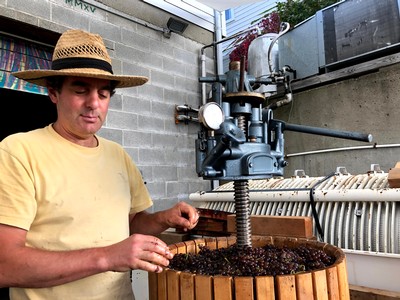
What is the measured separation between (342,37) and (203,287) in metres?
3.28

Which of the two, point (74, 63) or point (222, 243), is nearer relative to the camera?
point (74, 63)

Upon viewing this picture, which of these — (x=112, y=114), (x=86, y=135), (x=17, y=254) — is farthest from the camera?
(x=112, y=114)

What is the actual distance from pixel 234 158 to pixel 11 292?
0.88m

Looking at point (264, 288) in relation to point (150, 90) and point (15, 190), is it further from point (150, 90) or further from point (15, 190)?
point (150, 90)

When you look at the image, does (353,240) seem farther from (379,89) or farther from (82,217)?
(379,89)

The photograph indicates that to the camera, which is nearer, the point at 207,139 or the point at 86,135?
the point at 207,139

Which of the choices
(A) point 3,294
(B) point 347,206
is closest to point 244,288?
(B) point 347,206

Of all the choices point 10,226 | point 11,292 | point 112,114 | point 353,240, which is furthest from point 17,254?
point 112,114

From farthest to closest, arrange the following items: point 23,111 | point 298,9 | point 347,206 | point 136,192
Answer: point 298,9 → point 23,111 → point 347,206 → point 136,192

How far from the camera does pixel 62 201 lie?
108cm

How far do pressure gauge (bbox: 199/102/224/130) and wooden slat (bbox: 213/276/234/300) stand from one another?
0.40m

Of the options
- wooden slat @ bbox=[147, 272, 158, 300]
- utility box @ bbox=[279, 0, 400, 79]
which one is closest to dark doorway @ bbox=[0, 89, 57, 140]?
wooden slat @ bbox=[147, 272, 158, 300]

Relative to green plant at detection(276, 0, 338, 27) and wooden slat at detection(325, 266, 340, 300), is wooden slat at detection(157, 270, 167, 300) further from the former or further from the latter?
green plant at detection(276, 0, 338, 27)

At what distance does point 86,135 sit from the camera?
125cm
